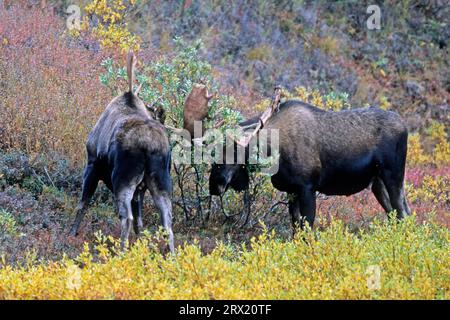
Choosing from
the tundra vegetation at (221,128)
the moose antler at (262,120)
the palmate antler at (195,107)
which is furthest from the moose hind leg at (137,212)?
the moose antler at (262,120)

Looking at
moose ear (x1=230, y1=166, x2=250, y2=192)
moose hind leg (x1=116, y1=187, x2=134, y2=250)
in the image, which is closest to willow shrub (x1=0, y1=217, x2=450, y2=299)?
moose hind leg (x1=116, y1=187, x2=134, y2=250)

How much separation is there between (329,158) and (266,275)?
383cm

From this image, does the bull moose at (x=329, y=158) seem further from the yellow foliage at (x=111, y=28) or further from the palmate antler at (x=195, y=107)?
the yellow foliage at (x=111, y=28)

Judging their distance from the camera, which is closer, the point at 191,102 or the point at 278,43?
the point at 191,102

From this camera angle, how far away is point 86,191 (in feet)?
38.4

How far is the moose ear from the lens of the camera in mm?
12633

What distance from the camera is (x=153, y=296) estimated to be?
27.9ft

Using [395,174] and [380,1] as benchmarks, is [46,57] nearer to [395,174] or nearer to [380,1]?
[395,174]

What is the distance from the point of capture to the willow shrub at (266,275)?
8617mm

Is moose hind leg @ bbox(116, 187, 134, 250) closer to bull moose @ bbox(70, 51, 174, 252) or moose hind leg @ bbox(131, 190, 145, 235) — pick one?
bull moose @ bbox(70, 51, 174, 252)

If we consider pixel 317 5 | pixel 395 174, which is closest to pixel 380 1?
pixel 317 5

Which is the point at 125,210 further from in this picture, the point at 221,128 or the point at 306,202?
the point at 306,202

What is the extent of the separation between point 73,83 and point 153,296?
27.9ft

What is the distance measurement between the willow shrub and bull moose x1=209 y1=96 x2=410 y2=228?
2.07 m
